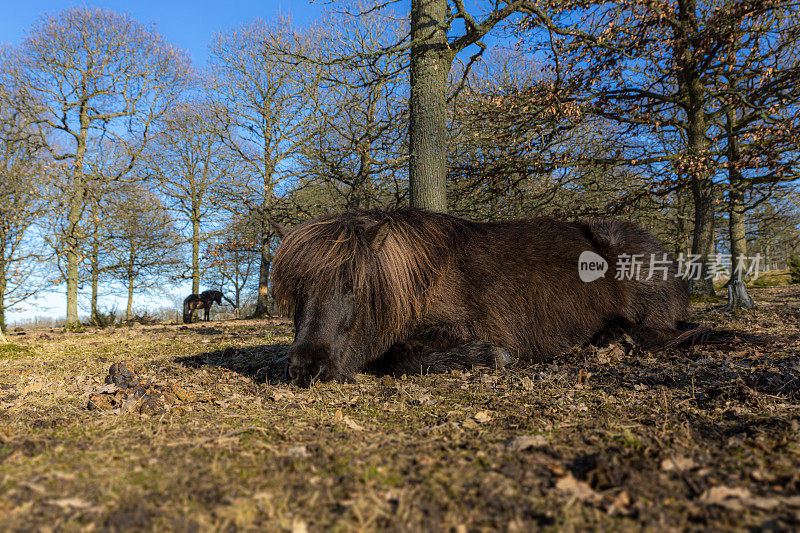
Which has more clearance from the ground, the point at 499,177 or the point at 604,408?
the point at 499,177

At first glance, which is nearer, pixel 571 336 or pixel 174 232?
pixel 571 336

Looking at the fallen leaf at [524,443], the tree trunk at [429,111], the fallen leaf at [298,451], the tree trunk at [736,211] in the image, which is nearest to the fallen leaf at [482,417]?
the fallen leaf at [524,443]

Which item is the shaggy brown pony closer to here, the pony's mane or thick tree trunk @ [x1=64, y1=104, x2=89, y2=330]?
the pony's mane

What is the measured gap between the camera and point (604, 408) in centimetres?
280

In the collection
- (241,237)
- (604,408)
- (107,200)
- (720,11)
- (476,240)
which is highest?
(720,11)

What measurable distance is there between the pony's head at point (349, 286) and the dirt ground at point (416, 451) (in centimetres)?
30

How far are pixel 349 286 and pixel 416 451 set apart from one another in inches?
77.0

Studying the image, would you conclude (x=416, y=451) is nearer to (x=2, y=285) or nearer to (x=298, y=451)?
(x=298, y=451)

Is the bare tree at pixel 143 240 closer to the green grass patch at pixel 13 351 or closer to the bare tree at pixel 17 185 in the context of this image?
the bare tree at pixel 17 185

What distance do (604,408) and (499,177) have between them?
8422 millimetres

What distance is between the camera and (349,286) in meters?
3.80

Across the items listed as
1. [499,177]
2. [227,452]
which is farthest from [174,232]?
[227,452]

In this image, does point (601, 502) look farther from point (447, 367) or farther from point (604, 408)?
point (447, 367)

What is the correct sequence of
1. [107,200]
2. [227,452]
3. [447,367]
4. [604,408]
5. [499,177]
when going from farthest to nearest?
[107,200], [499,177], [447,367], [604,408], [227,452]
